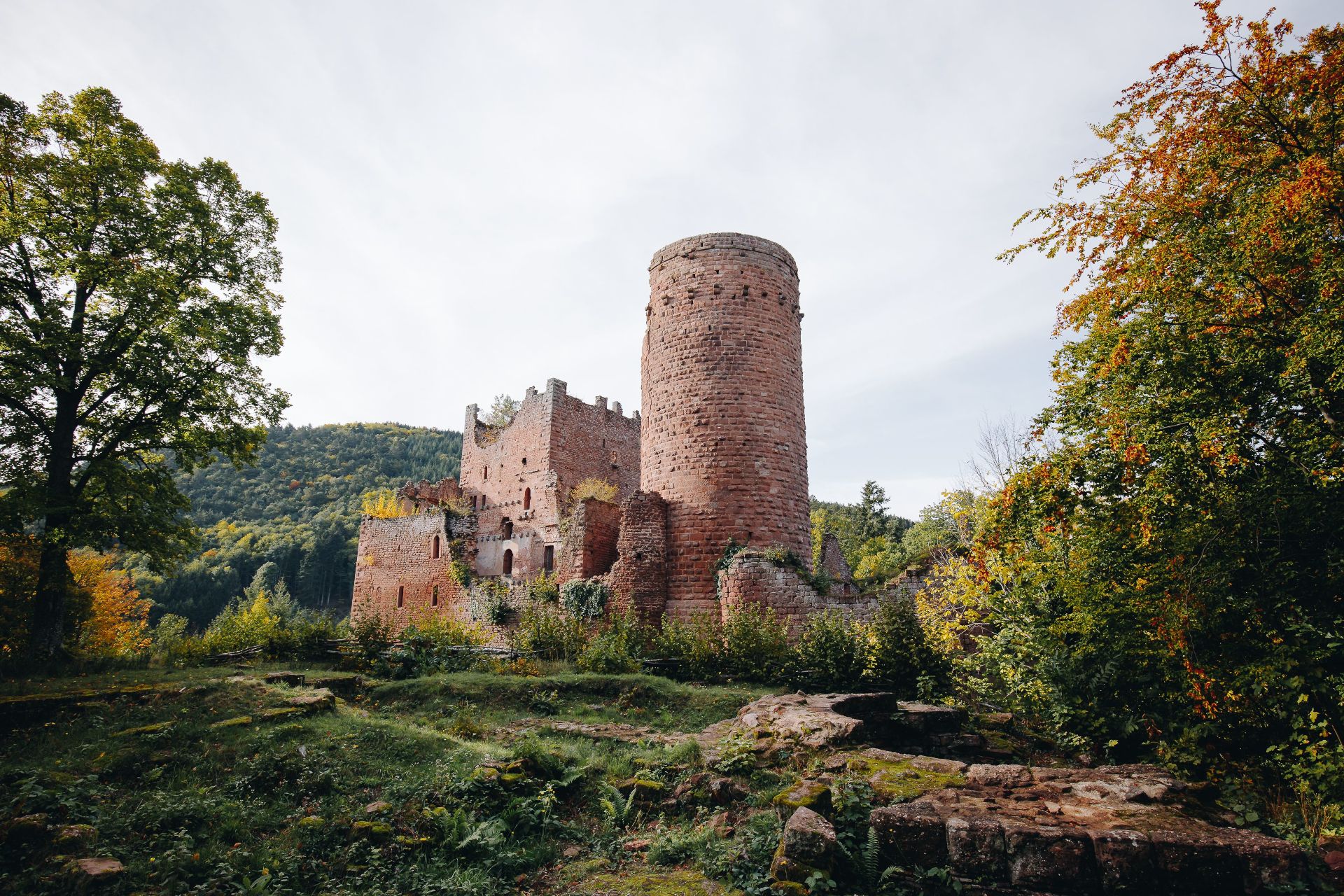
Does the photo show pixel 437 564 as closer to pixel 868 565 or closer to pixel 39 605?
pixel 39 605

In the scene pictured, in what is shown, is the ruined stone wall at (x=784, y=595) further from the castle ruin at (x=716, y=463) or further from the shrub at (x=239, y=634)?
the shrub at (x=239, y=634)

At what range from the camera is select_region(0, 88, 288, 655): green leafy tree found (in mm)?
11031

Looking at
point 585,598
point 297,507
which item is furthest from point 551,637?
point 297,507

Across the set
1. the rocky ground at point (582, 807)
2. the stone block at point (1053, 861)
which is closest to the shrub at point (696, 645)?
the rocky ground at point (582, 807)

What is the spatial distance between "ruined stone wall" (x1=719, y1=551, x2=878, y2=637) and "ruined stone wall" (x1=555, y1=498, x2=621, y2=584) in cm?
369

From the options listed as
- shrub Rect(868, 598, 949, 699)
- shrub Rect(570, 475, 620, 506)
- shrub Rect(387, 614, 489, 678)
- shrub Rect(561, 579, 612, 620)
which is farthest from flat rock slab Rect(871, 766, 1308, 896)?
shrub Rect(570, 475, 620, 506)

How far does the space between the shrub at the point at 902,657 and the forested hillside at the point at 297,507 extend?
4847cm

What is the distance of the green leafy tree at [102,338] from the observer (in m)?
11.0

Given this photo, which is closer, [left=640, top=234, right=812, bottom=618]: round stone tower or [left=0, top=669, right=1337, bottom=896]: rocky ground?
[left=0, top=669, right=1337, bottom=896]: rocky ground

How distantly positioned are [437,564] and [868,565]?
907 inches

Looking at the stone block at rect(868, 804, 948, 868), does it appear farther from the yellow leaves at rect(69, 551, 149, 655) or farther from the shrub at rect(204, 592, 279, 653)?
the yellow leaves at rect(69, 551, 149, 655)

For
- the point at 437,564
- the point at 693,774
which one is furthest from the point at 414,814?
the point at 437,564

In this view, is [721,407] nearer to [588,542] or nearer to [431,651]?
[588,542]

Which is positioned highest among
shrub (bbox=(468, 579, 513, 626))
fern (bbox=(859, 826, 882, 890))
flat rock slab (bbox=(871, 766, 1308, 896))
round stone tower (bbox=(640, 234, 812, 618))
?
round stone tower (bbox=(640, 234, 812, 618))
